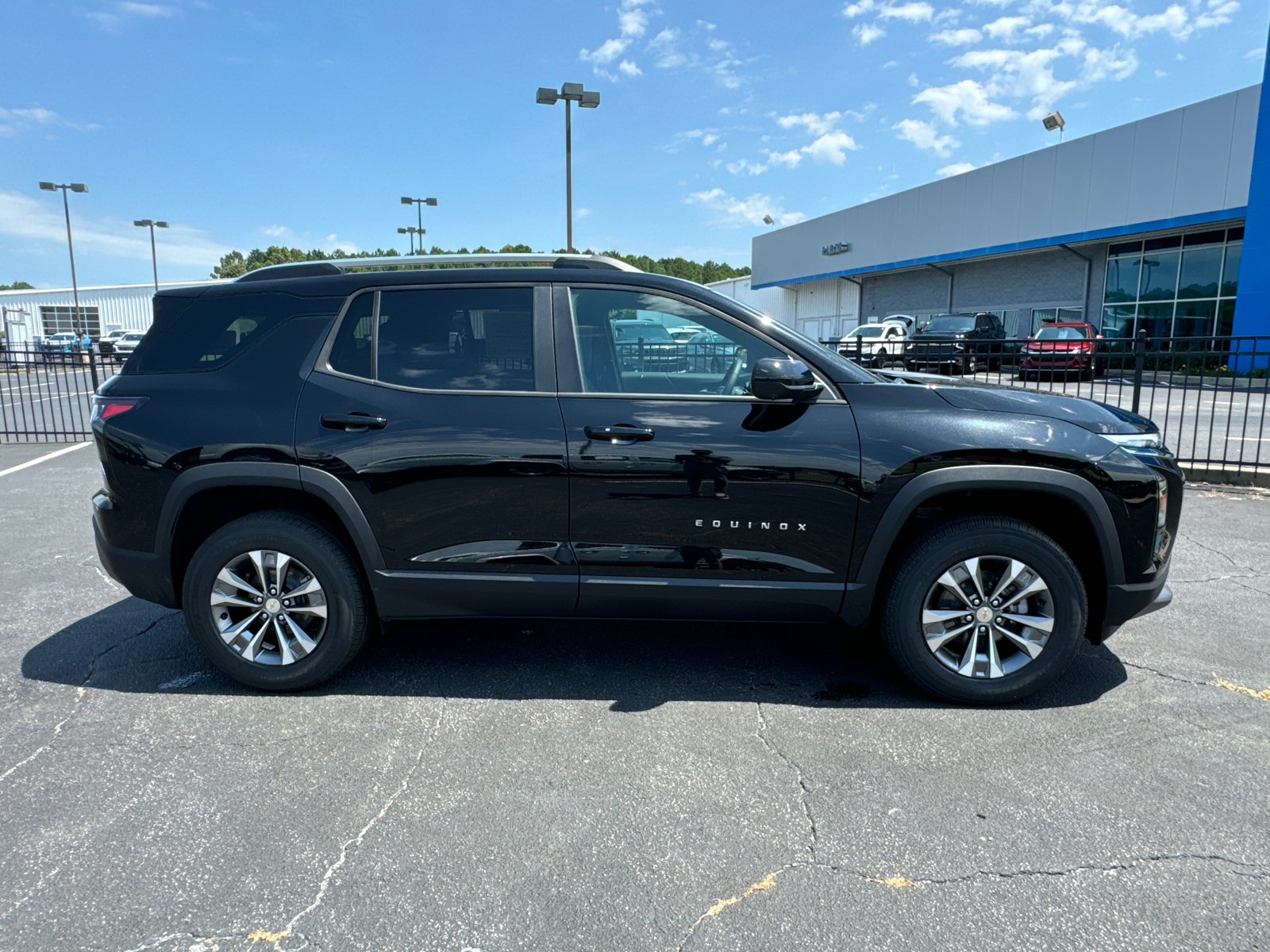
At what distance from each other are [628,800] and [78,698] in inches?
100

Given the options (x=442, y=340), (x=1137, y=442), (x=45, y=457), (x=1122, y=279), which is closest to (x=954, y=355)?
(x=1137, y=442)

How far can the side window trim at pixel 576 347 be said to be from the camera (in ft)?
10.9

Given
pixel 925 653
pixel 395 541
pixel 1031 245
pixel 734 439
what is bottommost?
pixel 925 653

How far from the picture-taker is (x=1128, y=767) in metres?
2.86

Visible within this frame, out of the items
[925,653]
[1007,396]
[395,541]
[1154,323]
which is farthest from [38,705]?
[1154,323]

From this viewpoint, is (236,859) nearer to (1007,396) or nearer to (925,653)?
(925,653)

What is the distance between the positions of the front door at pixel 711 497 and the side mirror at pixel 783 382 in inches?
2.6

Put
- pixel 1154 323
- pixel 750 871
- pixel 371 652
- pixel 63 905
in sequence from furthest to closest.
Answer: pixel 1154 323
pixel 371 652
pixel 750 871
pixel 63 905

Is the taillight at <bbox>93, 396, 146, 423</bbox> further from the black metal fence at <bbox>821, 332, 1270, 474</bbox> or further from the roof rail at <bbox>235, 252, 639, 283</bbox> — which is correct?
the black metal fence at <bbox>821, 332, 1270, 474</bbox>

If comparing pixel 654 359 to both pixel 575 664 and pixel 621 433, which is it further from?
pixel 575 664

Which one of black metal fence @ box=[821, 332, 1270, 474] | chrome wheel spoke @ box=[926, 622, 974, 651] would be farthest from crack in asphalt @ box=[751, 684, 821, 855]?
black metal fence @ box=[821, 332, 1270, 474]

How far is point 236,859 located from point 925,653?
264cm

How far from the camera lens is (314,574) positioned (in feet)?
11.3

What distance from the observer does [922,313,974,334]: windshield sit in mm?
26406
